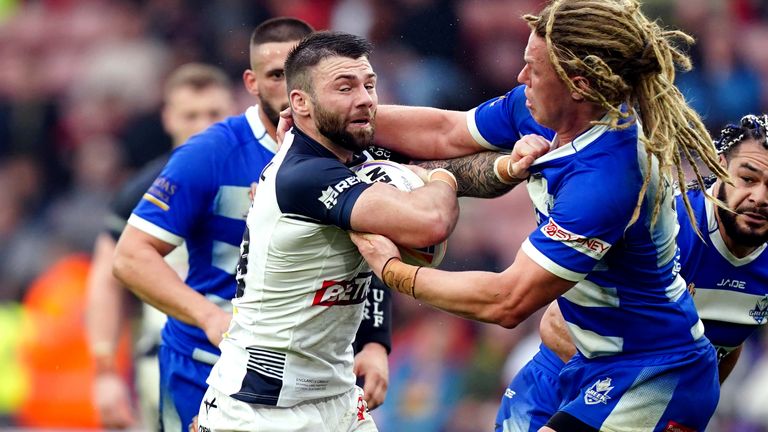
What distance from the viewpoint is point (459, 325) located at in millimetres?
10070

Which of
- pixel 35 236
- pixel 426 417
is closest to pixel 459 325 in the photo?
pixel 426 417

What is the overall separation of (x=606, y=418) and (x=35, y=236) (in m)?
8.05

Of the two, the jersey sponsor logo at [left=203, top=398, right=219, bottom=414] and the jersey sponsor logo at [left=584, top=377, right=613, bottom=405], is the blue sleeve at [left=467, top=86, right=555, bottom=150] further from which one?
the jersey sponsor logo at [left=203, top=398, right=219, bottom=414]

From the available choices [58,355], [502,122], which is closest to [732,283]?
[502,122]

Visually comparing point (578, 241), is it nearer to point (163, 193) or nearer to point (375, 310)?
point (375, 310)

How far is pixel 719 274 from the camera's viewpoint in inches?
214

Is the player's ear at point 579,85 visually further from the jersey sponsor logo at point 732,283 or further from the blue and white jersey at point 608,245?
the jersey sponsor logo at point 732,283

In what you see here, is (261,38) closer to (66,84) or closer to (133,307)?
(133,307)

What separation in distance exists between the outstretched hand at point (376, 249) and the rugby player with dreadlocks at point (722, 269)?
3.85 ft

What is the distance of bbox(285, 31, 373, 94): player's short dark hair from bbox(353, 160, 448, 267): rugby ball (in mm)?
388

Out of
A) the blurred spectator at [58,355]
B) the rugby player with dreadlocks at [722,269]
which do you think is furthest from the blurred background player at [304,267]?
the blurred spectator at [58,355]

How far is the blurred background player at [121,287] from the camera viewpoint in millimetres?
7590

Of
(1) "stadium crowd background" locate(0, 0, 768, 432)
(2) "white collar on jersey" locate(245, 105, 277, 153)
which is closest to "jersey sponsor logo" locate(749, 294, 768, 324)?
(2) "white collar on jersey" locate(245, 105, 277, 153)

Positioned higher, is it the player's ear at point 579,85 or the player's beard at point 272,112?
the player's ear at point 579,85
